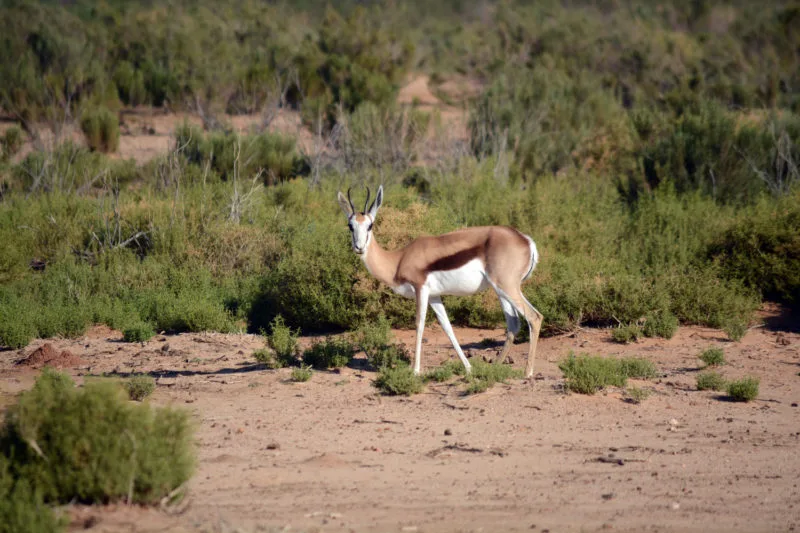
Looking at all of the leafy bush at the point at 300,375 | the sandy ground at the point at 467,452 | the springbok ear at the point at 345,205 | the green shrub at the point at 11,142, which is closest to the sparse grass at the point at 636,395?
the sandy ground at the point at 467,452

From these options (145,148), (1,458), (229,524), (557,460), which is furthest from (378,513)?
(145,148)

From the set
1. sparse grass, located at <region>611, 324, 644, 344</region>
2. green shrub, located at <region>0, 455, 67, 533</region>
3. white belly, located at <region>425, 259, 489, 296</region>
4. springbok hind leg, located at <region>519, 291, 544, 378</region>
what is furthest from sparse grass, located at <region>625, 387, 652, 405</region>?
green shrub, located at <region>0, 455, 67, 533</region>

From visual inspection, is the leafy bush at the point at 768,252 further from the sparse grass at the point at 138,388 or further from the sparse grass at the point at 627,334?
the sparse grass at the point at 138,388

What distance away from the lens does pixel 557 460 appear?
8086mm

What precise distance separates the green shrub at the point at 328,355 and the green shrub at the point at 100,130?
14071 mm

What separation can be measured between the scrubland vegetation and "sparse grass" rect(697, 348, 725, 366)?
1323 millimetres

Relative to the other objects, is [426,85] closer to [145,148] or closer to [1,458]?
[145,148]

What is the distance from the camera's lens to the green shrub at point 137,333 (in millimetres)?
12883

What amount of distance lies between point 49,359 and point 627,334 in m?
7.39

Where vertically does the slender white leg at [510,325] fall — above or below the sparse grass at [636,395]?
above

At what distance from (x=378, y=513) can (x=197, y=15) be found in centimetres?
3829

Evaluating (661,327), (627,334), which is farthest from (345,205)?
(661,327)

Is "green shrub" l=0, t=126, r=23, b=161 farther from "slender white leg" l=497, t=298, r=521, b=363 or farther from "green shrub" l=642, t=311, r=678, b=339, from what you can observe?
"green shrub" l=642, t=311, r=678, b=339

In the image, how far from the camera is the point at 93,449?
6.43 m
